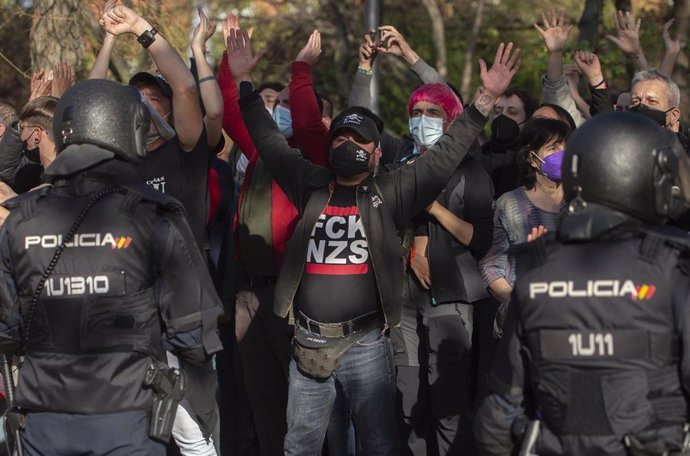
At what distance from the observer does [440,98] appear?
683 cm

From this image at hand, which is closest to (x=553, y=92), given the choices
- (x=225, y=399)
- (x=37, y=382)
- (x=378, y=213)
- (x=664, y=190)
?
(x=378, y=213)

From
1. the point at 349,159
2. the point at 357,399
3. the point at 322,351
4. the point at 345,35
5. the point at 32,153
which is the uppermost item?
the point at 349,159

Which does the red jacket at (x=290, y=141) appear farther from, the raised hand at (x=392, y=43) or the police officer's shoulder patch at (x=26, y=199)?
the police officer's shoulder patch at (x=26, y=199)

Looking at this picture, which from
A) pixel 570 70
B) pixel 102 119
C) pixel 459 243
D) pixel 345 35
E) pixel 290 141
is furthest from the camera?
pixel 345 35

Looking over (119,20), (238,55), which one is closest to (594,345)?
(119,20)

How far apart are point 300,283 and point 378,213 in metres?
0.54

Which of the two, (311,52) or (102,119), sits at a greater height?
(102,119)

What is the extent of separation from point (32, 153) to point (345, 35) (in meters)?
11.0

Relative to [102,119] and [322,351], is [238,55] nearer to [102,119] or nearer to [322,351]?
[322,351]

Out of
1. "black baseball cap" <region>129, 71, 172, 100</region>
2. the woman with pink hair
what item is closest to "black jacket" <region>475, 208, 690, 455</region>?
the woman with pink hair

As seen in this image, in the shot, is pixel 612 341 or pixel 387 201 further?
pixel 387 201

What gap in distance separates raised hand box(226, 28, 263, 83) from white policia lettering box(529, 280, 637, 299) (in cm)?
300

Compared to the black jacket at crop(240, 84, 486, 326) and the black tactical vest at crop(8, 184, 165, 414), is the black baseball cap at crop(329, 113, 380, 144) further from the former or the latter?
the black tactical vest at crop(8, 184, 165, 414)

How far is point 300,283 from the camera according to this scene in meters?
5.79
